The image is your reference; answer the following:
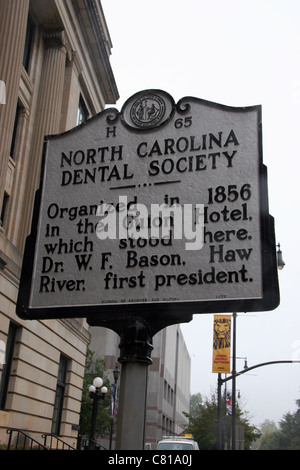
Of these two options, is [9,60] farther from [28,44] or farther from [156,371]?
[156,371]

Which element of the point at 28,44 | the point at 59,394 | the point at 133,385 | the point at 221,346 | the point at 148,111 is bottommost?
the point at 133,385

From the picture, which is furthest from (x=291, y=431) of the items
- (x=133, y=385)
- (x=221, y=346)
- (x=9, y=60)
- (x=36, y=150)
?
(x=133, y=385)

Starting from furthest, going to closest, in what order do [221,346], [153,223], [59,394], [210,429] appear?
[210,429], [221,346], [59,394], [153,223]

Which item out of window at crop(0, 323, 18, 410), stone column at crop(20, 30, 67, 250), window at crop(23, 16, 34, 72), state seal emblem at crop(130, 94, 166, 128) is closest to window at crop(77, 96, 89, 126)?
stone column at crop(20, 30, 67, 250)

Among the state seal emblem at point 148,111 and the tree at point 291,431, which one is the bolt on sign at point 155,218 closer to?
the state seal emblem at point 148,111

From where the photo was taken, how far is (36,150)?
2036 cm

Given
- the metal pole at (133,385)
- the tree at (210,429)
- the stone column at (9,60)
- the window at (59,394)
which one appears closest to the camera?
the metal pole at (133,385)

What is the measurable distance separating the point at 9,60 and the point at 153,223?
47.6 feet

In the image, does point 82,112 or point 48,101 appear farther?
point 82,112

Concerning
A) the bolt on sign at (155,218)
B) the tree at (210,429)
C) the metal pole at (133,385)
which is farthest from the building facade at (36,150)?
the tree at (210,429)

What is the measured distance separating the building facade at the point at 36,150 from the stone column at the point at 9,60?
33 mm

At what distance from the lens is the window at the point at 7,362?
16.4 meters

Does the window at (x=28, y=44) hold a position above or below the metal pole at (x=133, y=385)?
above

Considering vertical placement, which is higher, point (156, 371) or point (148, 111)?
point (156, 371)
